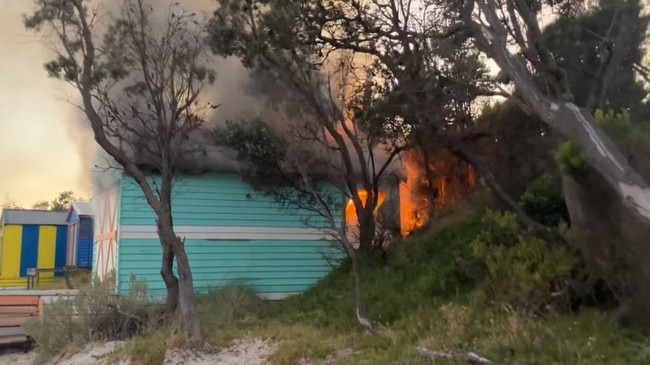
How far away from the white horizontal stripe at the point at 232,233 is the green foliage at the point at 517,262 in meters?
7.30

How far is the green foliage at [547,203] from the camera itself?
11.5 meters

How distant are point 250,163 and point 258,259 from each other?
311cm

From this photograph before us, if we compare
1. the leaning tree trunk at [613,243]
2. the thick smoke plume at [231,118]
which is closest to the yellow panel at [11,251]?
the thick smoke plume at [231,118]

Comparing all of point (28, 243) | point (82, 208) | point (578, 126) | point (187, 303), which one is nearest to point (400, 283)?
point (187, 303)

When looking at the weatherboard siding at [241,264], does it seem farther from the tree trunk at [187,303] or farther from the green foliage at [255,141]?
the tree trunk at [187,303]

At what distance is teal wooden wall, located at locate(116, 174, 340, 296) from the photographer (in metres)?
17.2

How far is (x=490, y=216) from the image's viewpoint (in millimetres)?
10688

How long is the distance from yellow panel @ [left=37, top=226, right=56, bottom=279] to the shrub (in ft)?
51.3

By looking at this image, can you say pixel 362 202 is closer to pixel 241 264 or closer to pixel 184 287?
pixel 241 264

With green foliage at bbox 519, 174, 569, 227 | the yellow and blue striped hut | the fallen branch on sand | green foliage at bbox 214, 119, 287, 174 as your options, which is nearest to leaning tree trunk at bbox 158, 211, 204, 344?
green foliage at bbox 214, 119, 287, 174

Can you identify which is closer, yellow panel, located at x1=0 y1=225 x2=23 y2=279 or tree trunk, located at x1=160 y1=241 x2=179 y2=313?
tree trunk, located at x1=160 y1=241 x2=179 y2=313

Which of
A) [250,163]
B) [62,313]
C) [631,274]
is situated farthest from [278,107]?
[631,274]

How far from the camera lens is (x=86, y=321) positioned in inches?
524

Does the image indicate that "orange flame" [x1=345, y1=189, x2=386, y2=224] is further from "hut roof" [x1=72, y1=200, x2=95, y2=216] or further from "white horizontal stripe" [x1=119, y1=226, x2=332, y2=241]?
"hut roof" [x1=72, y1=200, x2=95, y2=216]
